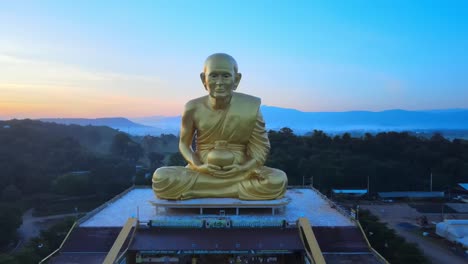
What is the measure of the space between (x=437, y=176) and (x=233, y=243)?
21077 mm

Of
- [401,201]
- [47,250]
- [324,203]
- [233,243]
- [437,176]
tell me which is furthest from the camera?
[437,176]

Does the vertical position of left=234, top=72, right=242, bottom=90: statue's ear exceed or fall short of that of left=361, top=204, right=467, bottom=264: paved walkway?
it exceeds it

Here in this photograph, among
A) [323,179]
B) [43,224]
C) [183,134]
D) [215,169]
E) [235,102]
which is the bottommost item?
[43,224]

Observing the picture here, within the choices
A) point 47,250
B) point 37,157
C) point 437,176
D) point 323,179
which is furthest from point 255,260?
point 37,157

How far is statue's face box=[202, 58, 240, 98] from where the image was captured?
499 inches

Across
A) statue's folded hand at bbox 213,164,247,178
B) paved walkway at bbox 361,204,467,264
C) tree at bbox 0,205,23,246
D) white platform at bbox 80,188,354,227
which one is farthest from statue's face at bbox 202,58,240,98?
tree at bbox 0,205,23,246

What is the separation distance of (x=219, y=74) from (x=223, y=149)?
2321 millimetres

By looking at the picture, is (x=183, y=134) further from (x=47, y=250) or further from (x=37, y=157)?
(x=37, y=157)

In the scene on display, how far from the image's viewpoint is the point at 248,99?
13555 mm

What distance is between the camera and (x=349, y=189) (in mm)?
26828

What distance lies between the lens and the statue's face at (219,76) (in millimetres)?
12680

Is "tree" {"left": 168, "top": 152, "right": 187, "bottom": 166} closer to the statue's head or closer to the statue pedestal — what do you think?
the statue pedestal

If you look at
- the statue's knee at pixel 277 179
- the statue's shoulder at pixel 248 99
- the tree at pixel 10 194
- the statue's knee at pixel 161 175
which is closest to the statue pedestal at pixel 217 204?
the statue's knee at pixel 277 179

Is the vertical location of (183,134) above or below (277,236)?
above
